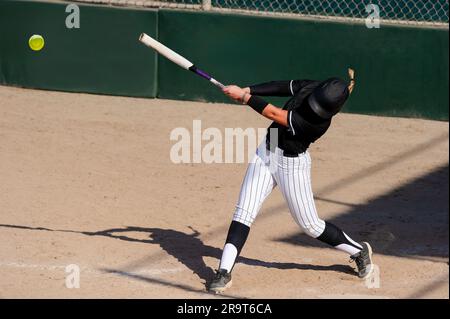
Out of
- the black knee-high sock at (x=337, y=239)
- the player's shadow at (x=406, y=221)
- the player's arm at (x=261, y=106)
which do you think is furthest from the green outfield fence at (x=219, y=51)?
the player's arm at (x=261, y=106)

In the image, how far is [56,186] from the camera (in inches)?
317

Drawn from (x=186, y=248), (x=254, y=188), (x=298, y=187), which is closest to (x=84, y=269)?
(x=186, y=248)

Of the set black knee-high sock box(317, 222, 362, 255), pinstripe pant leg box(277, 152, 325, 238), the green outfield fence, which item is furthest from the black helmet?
the green outfield fence

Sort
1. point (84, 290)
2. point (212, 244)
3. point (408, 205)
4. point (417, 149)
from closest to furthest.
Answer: point (84, 290)
point (212, 244)
point (408, 205)
point (417, 149)

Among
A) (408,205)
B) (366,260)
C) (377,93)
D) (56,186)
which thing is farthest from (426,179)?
(56,186)

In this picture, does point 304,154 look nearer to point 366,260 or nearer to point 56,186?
point 366,260

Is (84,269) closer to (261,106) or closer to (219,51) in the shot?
(261,106)

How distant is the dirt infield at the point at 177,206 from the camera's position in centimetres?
636

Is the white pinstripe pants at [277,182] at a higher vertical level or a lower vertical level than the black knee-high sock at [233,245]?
higher

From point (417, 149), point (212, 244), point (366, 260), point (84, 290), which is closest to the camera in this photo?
point (84, 290)

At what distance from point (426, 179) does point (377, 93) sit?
173cm

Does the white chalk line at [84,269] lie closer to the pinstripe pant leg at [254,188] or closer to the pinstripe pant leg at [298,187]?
the pinstripe pant leg at [254,188]

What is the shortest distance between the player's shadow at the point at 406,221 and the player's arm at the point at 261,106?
157cm

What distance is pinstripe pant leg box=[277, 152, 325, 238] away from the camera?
614cm
